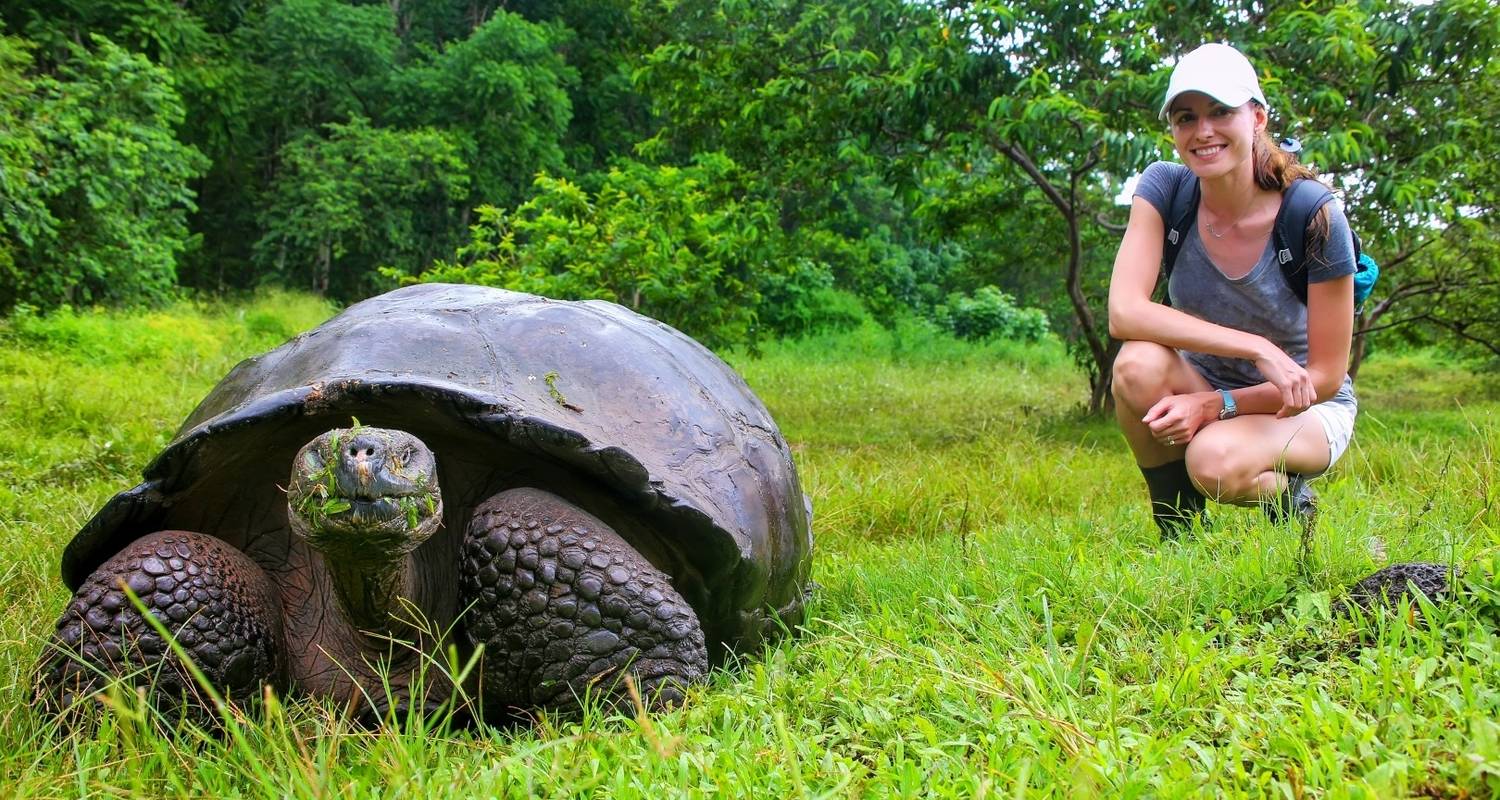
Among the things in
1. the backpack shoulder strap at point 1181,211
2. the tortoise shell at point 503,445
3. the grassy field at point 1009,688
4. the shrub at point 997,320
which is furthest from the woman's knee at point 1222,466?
the shrub at point 997,320

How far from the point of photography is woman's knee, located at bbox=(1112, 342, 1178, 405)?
2.58m

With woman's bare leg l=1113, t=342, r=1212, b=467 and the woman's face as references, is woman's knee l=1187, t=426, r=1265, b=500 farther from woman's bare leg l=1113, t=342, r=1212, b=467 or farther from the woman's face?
the woman's face

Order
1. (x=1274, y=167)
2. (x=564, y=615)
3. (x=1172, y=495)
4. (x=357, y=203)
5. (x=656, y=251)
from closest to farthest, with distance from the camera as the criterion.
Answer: (x=564, y=615)
(x=1274, y=167)
(x=1172, y=495)
(x=656, y=251)
(x=357, y=203)

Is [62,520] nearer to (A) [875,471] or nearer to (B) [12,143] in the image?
(A) [875,471]

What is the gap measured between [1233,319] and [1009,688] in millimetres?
1439

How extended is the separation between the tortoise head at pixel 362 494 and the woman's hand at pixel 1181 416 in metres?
1.66

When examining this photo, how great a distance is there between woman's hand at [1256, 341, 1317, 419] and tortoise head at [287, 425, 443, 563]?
1805 mm

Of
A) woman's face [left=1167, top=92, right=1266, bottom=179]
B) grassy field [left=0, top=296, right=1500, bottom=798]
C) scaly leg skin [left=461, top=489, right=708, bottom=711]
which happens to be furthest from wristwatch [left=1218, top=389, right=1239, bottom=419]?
scaly leg skin [left=461, top=489, right=708, bottom=711]

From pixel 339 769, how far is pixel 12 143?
30.8ft

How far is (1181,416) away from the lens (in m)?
2.44

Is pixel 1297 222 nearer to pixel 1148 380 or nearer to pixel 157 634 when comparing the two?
pixel 1148 380

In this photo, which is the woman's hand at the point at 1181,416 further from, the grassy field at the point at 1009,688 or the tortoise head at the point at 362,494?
the tortoise head at the point at 362,494

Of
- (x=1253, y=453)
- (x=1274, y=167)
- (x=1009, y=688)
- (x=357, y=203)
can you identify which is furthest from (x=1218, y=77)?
(x=357, y=203)

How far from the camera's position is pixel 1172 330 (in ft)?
8.13
